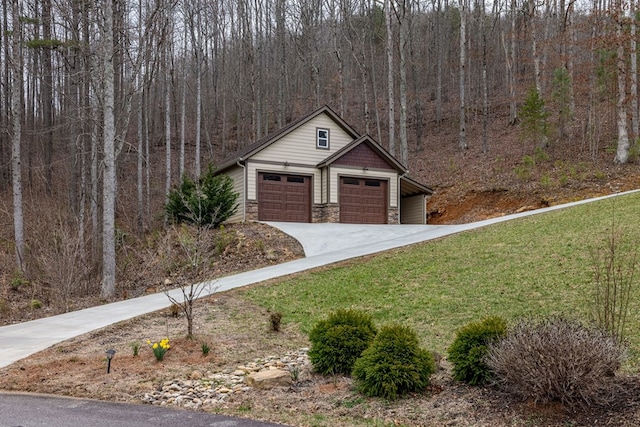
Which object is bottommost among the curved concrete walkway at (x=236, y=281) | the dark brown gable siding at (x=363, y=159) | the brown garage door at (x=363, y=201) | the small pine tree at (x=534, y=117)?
the curved concrete walkway at (x=236, y=281)

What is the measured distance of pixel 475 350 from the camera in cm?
527

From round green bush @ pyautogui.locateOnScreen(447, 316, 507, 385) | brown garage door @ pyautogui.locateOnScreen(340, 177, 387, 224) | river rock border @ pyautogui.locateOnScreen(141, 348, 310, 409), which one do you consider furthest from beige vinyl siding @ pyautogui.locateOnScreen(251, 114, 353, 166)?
round green bush @ pyautogui.locateOnScreen(447, 316, 507, 385)

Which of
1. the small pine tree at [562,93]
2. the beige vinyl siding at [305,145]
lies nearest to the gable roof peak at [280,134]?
the beige vinyl siding at [305,145]

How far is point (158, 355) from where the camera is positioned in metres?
6.62

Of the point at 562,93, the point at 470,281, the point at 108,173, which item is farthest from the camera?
the point at 562,93

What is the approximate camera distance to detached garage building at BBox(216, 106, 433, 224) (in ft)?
72.1

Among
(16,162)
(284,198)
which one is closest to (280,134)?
(284,198)

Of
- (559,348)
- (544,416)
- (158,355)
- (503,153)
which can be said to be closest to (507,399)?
(544,416)

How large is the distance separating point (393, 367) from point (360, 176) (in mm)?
18448

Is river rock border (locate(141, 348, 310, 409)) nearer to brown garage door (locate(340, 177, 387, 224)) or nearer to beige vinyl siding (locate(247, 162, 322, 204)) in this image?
beige vinyl siding (locate(247, 162, 322, 204))

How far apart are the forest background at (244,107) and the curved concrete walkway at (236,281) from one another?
84.6 inches

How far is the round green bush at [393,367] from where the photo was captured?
523cm

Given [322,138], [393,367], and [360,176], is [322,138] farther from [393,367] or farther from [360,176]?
[393,367]

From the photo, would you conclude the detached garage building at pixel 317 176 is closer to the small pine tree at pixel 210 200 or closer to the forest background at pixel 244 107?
the small pine tree at pixel 210 200
